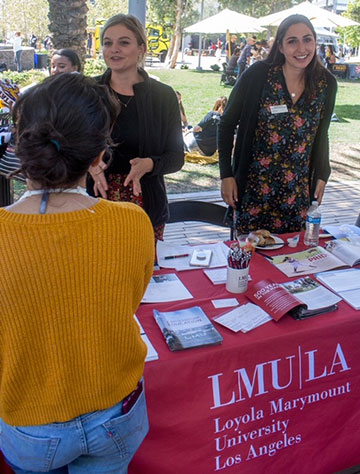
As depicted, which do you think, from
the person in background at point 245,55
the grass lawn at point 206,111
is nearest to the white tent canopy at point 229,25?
the grass lawn at point 206,111

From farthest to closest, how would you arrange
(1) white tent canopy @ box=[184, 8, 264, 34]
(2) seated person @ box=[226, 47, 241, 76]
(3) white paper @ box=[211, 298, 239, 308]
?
(1) white tent canopy @ box=[184, 8, 264, 34], (2) seated person @ box=[226, 47, 241, 76], (3) white paper @ box=[211, 298, 239, 308]

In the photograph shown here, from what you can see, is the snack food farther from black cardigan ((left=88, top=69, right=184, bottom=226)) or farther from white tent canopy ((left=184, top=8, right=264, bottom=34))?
white tent canopy ((left=184, top=8, right=264, bottom=34))

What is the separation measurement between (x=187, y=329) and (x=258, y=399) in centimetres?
35

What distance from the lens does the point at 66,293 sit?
932 millimetres

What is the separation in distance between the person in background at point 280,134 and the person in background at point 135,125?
1.12 ft

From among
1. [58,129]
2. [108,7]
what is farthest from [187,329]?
[108,7]

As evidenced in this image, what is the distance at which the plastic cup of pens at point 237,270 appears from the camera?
1.83 metres

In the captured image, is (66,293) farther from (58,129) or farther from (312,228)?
(312,228)

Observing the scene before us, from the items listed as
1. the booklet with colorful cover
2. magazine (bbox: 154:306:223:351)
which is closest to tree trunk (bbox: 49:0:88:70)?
the booklet with colorful cover

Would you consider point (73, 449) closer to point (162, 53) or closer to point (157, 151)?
point (157, 151)

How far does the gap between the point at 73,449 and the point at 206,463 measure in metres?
0.74

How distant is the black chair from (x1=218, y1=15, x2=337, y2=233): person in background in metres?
0.49

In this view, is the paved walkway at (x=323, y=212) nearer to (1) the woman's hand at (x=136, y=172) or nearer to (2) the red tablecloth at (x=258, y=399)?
(1) the woman's hand at (x=136, y=172)

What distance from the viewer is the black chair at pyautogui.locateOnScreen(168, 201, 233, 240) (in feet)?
10.2
